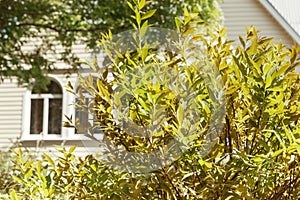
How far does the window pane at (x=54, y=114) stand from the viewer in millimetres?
11164

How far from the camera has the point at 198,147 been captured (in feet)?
3.70

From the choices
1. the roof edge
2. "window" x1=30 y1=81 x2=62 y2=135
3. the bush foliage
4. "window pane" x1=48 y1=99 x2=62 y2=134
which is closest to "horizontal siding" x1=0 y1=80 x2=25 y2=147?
"window" x1=30 y1=81 x2=62 y2=135

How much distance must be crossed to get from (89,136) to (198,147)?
26 cm

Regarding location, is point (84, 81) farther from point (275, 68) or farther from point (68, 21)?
point (68, 21)

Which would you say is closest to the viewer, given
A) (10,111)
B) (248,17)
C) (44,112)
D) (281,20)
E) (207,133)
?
(207,133)

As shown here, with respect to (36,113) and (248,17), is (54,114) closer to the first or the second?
(36,113)

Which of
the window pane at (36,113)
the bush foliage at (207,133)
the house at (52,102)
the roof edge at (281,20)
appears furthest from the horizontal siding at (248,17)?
the bush foliage at (207,133)

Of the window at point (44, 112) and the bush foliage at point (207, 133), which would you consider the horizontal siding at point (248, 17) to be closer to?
the window at point (44, 112)

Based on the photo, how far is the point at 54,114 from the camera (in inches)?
444

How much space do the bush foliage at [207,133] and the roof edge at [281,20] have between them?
8.49 m

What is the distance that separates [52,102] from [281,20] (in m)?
4.56

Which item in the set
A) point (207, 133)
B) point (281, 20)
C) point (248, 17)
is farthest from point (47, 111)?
point (207, 133)

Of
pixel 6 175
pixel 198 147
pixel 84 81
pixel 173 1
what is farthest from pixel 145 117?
pixel 173 1

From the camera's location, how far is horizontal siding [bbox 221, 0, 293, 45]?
10.1m
